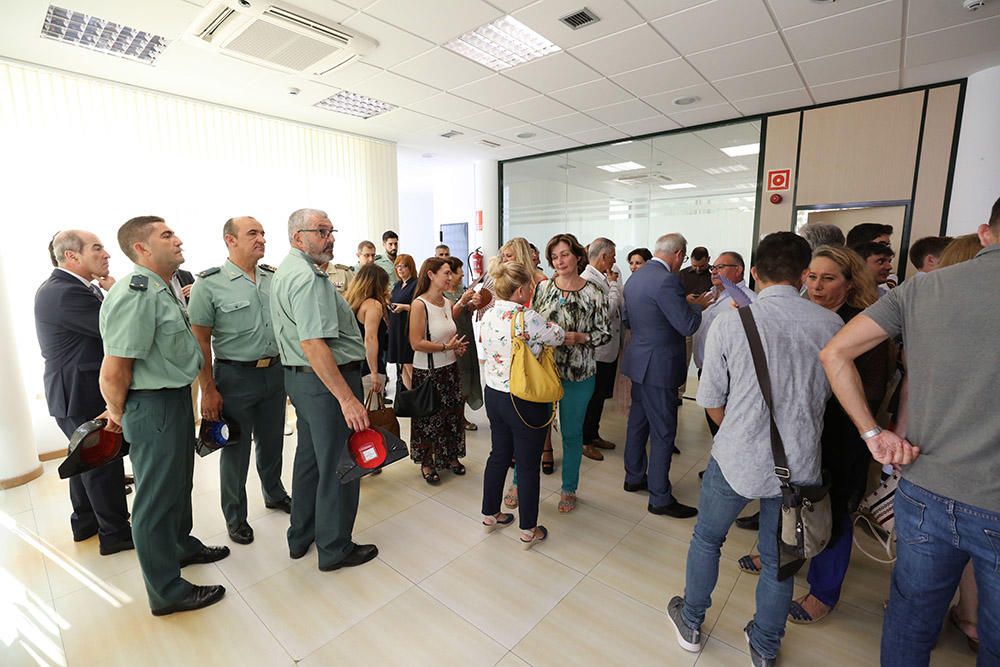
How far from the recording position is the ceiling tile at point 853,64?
365cm

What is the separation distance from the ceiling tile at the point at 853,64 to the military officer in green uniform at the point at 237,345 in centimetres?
458

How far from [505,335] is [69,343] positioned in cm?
233

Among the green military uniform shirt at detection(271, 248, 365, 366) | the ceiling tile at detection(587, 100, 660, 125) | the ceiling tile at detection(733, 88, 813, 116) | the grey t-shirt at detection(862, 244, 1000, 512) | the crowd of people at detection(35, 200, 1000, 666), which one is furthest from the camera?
the ceiling tile at detection(587, 100, 660, 125)

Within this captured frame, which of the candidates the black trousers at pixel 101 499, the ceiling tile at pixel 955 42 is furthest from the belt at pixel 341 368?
the ceiling tile at pixel 955 42

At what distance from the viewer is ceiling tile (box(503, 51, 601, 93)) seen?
12.6 feet

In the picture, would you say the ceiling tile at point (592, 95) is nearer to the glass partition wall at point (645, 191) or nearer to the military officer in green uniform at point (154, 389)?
the glass partition wall at point (645, 191)

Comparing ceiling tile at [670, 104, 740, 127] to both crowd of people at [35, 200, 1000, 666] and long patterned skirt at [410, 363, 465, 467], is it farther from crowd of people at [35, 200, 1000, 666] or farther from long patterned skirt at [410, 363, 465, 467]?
long patterned skirt at [410, 363, 465, 467]

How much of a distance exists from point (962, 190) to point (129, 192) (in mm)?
7773

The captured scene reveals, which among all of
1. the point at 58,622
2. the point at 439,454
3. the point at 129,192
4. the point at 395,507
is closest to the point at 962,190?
the point at 439,454

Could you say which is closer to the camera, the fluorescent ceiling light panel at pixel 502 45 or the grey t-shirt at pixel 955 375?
the grey t-shirt at pixel 955 375

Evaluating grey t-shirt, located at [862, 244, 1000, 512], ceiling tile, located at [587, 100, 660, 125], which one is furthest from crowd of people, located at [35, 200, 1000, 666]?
ceiling tile, located at [587, 100, 660, 125]

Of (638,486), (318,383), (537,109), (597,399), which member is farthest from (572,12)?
(638,486)

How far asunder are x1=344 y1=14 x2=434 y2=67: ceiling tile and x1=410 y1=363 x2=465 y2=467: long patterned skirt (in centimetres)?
245

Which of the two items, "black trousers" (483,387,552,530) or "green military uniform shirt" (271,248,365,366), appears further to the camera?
"black trousers" (483,387,552,530)
